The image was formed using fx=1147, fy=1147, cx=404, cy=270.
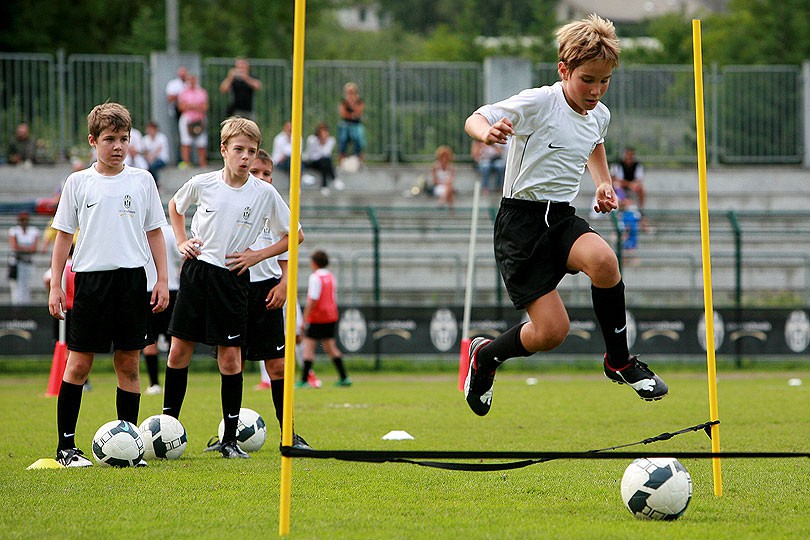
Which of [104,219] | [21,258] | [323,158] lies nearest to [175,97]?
[323,158]

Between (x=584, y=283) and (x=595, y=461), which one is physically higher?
(x=584, y=283)

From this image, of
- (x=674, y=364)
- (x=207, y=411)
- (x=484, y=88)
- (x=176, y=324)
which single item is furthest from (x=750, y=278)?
(x=176, y=324)

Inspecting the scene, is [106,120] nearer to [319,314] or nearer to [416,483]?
[416,483]

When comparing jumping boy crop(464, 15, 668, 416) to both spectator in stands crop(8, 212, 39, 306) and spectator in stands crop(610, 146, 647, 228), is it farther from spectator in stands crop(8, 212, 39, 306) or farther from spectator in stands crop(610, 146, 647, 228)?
spectator in stands crop(610, 146, 647, 228)

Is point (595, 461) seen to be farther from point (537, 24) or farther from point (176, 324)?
point (537, 24)

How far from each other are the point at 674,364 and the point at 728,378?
5.91ft

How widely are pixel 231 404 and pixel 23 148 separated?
18.0 m

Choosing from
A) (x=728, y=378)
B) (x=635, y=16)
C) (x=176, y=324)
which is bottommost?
(x=728, y=378)

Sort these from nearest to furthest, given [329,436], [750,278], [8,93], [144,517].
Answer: [144,517], [329,436], [750,278], [8,93]

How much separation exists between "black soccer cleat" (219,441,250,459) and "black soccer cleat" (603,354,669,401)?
2.70m

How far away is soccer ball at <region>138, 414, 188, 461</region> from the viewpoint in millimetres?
7512

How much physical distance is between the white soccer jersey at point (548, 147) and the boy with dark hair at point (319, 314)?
8650mm

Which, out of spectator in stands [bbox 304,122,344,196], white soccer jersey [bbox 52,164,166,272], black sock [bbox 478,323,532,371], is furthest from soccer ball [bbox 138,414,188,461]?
spectator in stands [bbox 304,122,344,196]

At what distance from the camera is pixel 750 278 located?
19.4m
